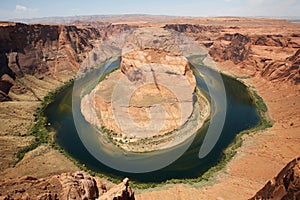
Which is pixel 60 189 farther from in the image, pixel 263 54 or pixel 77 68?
pixel 263 54

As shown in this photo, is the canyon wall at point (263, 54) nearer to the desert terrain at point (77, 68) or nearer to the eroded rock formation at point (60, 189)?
the desert terrain at point (77, 68)

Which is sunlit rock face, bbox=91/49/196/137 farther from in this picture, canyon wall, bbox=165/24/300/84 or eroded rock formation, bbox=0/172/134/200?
canyon wall, bbox=165/24/300/84

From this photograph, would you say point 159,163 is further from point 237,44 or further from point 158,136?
point 237,44

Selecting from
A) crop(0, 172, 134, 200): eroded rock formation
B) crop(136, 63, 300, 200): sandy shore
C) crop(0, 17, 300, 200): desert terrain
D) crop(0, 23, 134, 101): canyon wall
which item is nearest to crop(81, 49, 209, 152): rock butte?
crop(136, 63, 300, 200): sandy shore

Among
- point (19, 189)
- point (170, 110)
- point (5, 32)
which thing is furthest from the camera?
point (5, 32)

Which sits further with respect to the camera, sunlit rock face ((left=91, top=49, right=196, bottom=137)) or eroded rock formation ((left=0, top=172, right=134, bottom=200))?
sunlit rock face ((left=91, top=49, right=196, bottom=137))

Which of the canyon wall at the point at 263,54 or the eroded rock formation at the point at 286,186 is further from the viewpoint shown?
the canyon wall at the point at 263,54

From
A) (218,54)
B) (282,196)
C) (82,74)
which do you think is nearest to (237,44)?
(218,54)

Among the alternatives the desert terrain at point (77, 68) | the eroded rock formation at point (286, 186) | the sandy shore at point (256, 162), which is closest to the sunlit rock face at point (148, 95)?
the desert terrain at point (77, 68)
